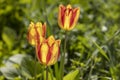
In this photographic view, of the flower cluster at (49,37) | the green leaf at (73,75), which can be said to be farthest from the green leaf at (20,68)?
the flower cluster at (49,37)

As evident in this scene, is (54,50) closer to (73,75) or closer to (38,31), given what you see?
(38,31)

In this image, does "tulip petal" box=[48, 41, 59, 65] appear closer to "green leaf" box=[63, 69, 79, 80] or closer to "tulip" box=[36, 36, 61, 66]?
"tulip" box=[36, 36, 61, 66]

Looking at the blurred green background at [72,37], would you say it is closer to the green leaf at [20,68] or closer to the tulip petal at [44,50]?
the green leaf at [20,68]

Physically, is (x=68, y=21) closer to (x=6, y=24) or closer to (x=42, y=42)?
(x=42, y=42)

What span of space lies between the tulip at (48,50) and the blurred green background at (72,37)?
28cm

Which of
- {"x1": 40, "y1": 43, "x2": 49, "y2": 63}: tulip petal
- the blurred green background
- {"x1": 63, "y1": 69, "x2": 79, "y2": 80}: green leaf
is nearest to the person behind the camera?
{"x1": 40, "y1": 43, "x2": 49, "y2": 63}: tulip petal

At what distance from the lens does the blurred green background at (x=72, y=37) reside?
182 cm

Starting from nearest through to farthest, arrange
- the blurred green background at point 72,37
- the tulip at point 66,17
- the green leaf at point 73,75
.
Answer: the tulip at point 66,17, the green leaf at point 73,75, the blurred green background at point 72,37

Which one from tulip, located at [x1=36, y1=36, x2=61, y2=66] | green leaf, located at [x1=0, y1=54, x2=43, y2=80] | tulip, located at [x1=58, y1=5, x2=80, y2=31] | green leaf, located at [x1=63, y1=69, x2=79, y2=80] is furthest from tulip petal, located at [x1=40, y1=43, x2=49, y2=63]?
green leaf, located at [x1=0, y1=54, x2=43, y2=80]

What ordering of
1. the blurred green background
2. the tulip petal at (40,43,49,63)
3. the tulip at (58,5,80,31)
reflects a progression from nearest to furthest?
the tulip petal at (40,43,49,63) < the tulip at (58,5,80,31) < the blurred green background

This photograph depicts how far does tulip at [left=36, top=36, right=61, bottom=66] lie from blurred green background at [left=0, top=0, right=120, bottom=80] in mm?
284

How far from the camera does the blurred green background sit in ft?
5.96

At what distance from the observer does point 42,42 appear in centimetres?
135

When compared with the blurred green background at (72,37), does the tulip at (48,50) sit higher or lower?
higher
